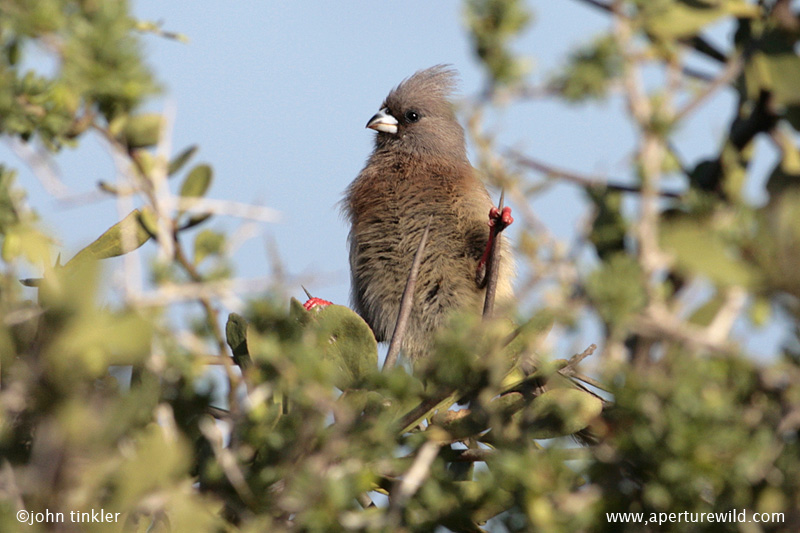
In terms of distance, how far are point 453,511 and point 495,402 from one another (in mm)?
673

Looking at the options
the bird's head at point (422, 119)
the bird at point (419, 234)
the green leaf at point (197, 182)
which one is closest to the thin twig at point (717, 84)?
the green leaf at point (197, 182)

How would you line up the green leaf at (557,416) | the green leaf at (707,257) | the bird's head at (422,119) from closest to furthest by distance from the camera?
the green leaf at (707,257)
the green leaf at (557,416)
the bird's head at (422,119)

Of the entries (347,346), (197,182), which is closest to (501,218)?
(347,346)

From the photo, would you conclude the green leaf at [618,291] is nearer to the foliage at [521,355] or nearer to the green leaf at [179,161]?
the foliage at [521,355]

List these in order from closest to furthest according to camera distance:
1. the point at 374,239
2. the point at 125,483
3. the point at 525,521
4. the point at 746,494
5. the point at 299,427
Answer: the point at 125,483, the point at 746,494, the point at 525,521, the point at 299,427, the point at 374,239

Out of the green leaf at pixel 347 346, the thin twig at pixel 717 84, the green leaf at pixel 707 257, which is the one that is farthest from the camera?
the green leaf at pixel 347 346

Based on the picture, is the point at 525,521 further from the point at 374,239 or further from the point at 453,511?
the point at 374,239

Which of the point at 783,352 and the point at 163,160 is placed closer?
the point at 783,352

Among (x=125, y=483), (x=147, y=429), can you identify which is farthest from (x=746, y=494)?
(x=147, y=429)

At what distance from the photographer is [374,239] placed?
439cm

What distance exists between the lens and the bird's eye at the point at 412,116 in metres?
5.31

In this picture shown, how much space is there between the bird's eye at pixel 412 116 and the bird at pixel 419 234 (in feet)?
0.38

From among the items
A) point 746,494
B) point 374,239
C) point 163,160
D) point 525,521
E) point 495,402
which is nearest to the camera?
point 746,494

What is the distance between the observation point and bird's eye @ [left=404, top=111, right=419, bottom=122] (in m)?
5.31
